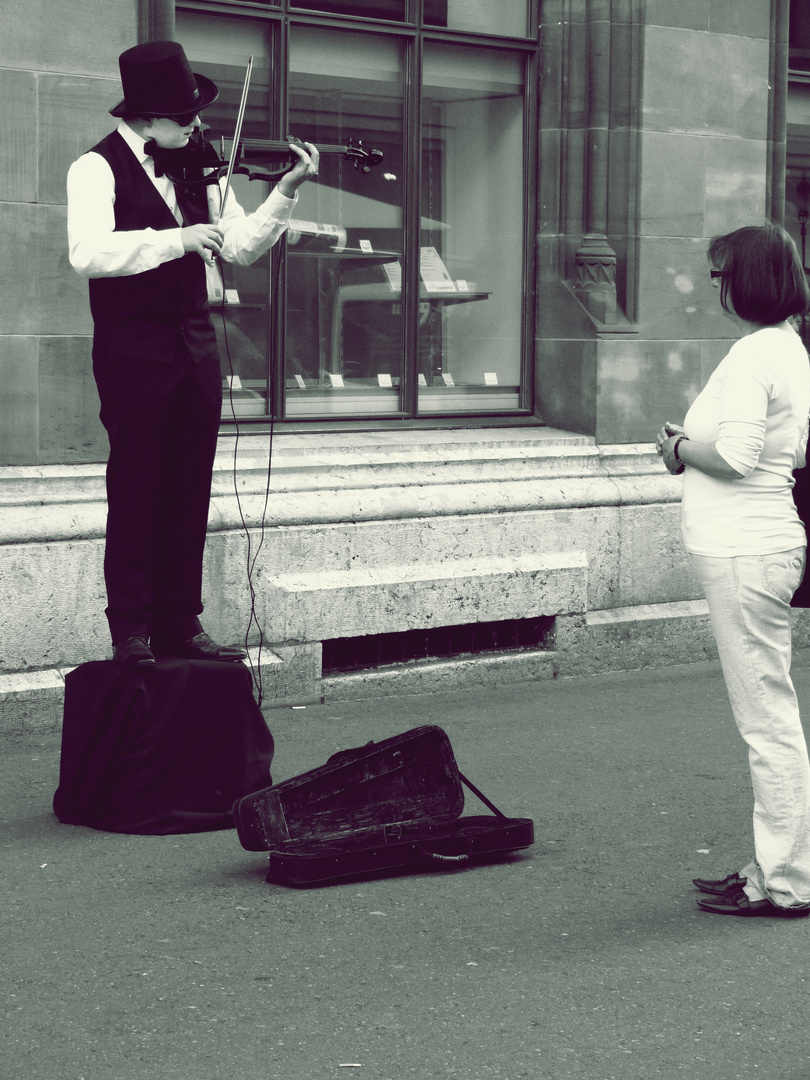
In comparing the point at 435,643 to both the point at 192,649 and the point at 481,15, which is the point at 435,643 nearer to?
the point at 192,649

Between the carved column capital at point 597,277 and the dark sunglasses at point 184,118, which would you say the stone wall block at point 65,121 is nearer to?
the dark sunglasses at point 184,118

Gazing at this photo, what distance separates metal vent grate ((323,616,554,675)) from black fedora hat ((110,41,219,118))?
2825mm

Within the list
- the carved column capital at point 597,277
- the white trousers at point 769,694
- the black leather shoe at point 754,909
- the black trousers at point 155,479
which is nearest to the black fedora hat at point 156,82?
the black trousers at point 155,479

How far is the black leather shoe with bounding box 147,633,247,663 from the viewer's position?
5523 millimetres

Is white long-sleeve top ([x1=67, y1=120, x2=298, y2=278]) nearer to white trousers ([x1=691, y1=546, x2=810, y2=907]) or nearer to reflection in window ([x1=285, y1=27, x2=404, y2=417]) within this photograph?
white trousers ([x1=691, y1=546, x2=810, y2=907])

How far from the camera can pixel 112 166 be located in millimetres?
5117

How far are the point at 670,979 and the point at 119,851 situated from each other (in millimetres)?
1845

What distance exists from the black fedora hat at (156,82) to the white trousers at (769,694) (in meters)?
2.24

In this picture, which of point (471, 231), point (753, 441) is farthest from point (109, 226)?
point (471, 231)

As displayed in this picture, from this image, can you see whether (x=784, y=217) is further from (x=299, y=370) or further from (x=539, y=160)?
(x=299, y=370)

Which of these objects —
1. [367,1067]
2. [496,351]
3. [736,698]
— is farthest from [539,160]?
[367,1067]

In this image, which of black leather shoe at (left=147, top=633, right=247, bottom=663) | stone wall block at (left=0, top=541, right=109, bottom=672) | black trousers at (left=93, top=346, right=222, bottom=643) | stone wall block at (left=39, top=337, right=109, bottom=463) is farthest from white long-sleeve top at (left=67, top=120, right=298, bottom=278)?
stone wall block at (left=0, top=541, right=109, bottom=672)

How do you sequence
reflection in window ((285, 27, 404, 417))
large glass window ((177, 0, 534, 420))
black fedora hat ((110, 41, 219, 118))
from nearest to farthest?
black fedora hat ((110, 41, 219, 118)) → large glass window ((177, 0, 534, 420)) → reflection in window ((285, 27, 404, 417))

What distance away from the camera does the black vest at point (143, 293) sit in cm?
514
